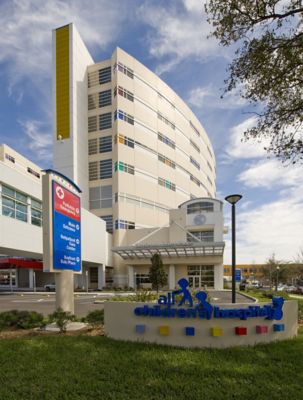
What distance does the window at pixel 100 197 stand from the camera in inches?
1882

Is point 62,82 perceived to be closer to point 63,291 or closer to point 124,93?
point 124,93

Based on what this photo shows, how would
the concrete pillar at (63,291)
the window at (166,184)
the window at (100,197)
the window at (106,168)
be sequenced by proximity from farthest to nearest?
the window at (166,184)
the window at (106,168)
the window at (100,197)
the concrete pillar at (63,291)

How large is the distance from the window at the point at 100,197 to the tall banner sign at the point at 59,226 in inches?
1386

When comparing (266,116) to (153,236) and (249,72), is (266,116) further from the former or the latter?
(153,236)

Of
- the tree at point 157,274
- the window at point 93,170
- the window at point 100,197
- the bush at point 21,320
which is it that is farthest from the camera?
the window at point 93,170

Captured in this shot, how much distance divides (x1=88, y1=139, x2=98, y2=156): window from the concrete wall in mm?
43029

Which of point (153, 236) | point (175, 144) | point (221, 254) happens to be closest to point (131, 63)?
point (175, 144)

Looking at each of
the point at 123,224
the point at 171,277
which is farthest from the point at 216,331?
the point at 123,224

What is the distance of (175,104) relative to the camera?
6078 centimetres

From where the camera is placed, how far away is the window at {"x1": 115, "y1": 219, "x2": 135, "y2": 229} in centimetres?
4647

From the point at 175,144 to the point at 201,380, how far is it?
54709 mm

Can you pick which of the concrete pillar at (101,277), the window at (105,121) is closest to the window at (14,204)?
the concrete pillar at (101,277)

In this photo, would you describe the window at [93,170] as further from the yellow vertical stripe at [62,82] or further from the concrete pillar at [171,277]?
the concrete pillar at [171,277]

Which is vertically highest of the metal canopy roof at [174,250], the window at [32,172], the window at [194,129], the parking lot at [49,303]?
the window at [194,129]
